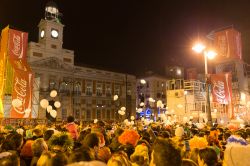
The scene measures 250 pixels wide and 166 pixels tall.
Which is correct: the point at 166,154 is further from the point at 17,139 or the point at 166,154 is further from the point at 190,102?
the point at 190,102

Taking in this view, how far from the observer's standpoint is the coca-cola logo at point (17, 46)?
17469 mm

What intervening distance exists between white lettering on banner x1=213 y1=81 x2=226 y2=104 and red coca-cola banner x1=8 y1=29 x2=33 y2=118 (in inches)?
513

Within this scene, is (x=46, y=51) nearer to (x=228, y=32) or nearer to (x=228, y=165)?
(x=228, y=32)

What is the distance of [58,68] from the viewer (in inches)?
1886

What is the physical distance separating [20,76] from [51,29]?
1294 inches

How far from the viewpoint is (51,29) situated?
4781 centimetres

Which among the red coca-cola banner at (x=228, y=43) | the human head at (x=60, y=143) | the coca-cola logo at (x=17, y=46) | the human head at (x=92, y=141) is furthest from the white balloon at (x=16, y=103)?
the red coca-cola banner at (x=228, y=43)

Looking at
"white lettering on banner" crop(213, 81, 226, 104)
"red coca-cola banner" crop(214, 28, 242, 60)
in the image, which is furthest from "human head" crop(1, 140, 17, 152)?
"red coca-cola banner" crop(214, 28, 242, 60)

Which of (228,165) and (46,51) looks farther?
(46,51)

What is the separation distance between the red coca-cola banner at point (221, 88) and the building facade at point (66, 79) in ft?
97.5

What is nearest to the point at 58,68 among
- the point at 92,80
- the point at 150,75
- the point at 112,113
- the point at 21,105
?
the point at 92,80

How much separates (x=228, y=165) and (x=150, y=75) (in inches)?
2561

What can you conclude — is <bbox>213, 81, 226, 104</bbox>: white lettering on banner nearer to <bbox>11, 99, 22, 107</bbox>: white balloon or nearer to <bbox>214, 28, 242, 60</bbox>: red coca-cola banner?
<bbox>214, 28, 242, 60</bbox>: red coca-cola banner

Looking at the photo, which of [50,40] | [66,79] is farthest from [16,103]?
[66,79]
